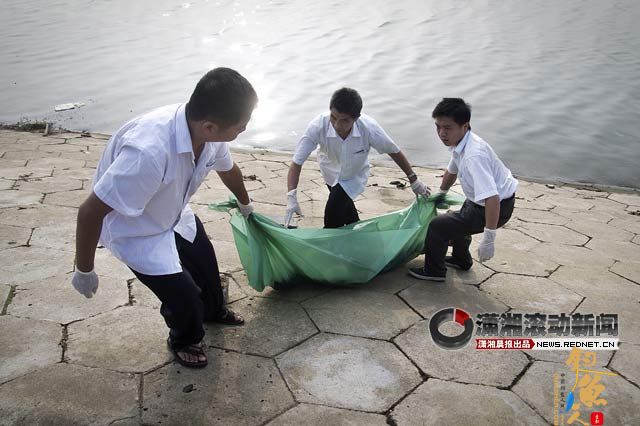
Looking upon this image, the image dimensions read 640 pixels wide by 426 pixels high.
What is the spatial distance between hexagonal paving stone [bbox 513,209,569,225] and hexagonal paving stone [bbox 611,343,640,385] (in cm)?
199

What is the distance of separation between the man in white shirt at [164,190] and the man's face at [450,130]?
1.27 metres

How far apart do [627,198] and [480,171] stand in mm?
3393

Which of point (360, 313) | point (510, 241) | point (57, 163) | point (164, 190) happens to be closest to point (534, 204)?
point (510, 241)

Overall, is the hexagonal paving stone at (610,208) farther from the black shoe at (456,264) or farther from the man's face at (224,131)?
the man's face at (224,131)

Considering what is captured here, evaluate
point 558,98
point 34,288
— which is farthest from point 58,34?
point 34,288

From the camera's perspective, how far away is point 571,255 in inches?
145

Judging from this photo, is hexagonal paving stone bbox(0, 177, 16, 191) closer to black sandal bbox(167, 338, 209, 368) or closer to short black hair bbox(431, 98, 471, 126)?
black sandal bbox(167, 338, 209, 368)

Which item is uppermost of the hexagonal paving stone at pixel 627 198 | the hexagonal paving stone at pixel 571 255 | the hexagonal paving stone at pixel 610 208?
the hexagonal paving stone at pixel 571 255

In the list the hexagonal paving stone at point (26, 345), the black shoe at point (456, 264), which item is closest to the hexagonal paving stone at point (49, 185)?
the hexagonal paving stone at point (26, 345)

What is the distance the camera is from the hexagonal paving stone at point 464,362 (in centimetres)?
227

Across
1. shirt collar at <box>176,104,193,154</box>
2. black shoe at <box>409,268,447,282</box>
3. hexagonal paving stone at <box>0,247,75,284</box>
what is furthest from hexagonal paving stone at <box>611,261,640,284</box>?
hexagonal paving stone at <box>0,247,75,284</box>

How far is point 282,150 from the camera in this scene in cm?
650

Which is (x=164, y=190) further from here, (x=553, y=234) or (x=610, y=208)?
(x=610, y=208)

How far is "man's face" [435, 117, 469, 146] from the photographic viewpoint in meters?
2.92
